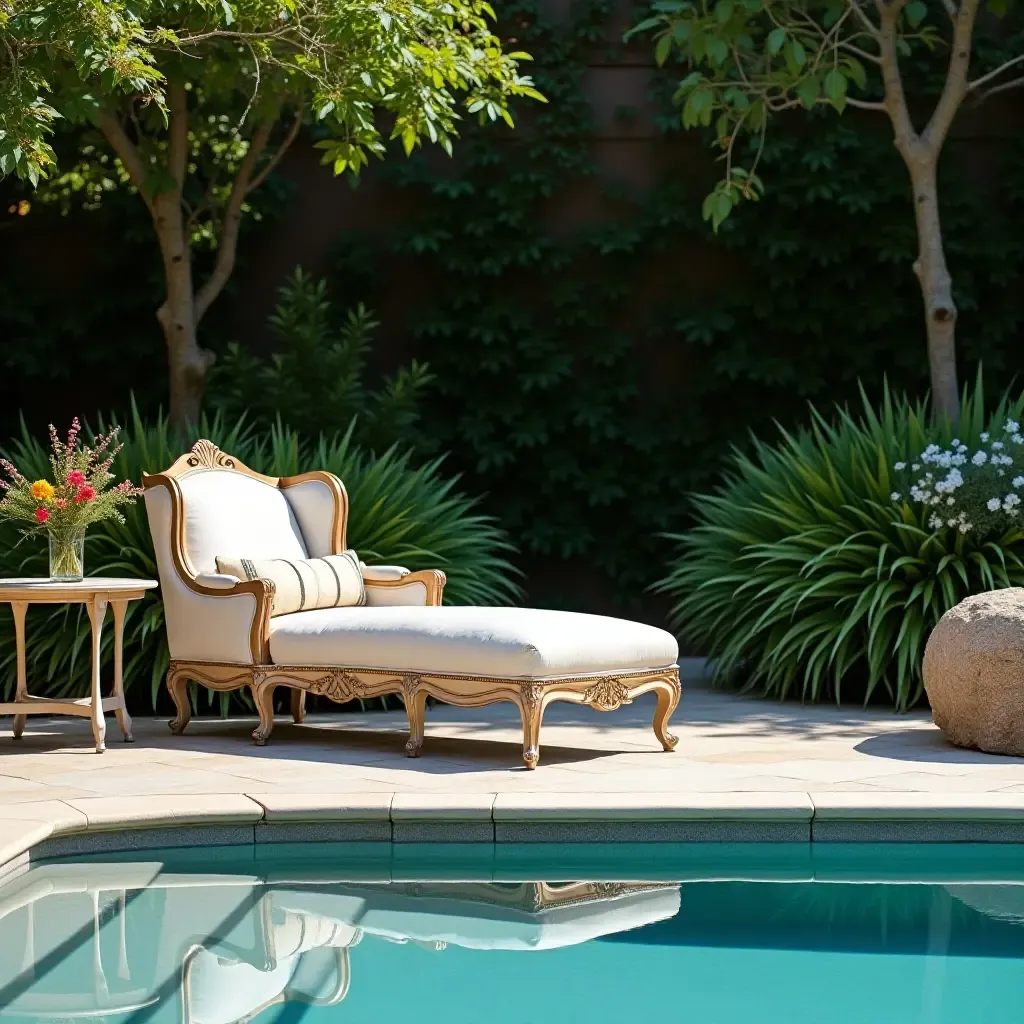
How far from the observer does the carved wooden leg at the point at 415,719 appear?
536 cm

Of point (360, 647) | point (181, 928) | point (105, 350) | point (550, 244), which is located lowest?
point (181, 928)

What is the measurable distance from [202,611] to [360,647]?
742 mm

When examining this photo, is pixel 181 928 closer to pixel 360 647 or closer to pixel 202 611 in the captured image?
pixel 360 647

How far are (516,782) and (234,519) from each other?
1.87 m

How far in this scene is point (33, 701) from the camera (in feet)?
19.0

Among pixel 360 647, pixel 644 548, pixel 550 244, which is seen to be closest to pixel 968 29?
pixel 550 244

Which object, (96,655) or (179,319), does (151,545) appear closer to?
(96,655)

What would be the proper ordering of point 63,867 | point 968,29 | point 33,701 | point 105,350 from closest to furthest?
point 63,867, point 33,701, point 968,29, point 105,350

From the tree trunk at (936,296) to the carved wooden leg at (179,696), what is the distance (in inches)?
153

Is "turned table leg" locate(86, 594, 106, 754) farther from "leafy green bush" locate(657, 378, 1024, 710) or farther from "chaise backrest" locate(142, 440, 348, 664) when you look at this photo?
"leafy green bush" locate(657, 378, 1024, 710)

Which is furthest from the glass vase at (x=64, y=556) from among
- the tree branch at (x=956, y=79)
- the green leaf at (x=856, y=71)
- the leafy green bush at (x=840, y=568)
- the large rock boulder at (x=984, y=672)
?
the tree branch at (x=956, y=79)

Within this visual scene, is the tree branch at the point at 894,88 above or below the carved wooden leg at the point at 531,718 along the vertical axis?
above

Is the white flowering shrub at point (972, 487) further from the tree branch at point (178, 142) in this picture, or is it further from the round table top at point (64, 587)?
the tree branch at point (178, 142)

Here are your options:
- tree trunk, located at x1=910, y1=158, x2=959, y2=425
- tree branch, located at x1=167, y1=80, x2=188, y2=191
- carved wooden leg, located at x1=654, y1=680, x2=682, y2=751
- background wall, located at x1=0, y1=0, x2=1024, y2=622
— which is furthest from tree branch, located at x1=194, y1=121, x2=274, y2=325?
carved wooden leg, located at x1=654, y1=680, x2=682, y2=751
